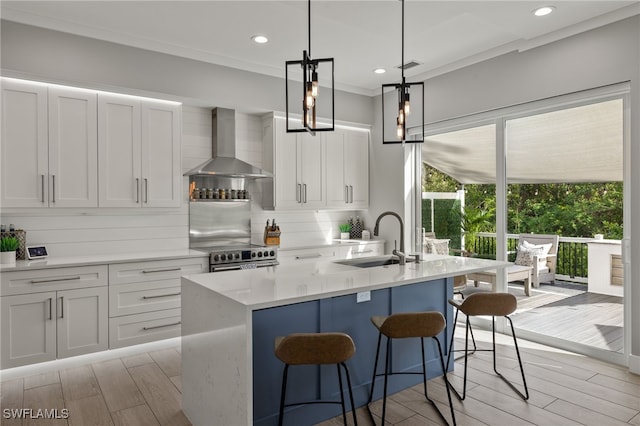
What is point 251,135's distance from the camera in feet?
17.4

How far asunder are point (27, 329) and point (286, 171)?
306cm

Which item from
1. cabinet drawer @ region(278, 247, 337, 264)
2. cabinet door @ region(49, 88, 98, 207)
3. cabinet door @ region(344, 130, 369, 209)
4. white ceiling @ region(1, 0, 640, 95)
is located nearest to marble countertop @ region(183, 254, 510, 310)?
cabinet drawer @ region(278, 247, 337, 264)

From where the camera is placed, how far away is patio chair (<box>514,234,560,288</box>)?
14.0 feet

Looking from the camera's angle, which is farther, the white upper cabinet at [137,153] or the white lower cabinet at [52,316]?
the white upper cabinet at [137,153]

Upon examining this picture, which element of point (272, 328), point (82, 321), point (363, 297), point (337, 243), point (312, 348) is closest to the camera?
point (312, 348)

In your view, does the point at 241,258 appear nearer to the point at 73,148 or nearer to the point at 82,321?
the point at 82,321

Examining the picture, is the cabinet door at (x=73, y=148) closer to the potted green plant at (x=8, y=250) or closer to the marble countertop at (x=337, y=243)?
the potted green plant at (x=8, y=250)

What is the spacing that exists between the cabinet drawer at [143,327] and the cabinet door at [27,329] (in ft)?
1.61

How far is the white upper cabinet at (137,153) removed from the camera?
4.05 meters

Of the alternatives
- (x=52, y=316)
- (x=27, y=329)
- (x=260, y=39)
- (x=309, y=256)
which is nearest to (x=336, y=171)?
(x=309, y=256)

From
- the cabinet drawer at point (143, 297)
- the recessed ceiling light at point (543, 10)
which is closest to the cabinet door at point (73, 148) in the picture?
the cabinet drawer at point (143, 297)

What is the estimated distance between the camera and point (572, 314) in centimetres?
412

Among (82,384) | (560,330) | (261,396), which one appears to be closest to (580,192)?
(560,330)

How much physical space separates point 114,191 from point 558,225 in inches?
174
